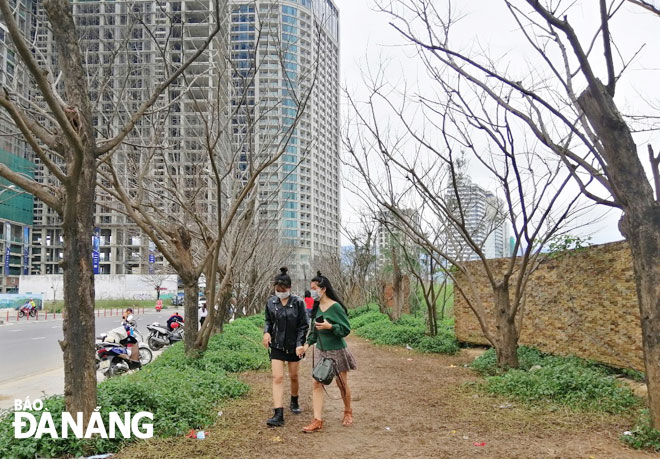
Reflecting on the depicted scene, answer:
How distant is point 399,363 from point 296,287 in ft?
123

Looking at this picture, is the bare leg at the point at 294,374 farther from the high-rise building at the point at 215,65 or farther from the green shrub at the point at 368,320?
the green shrub at the point at 368,320

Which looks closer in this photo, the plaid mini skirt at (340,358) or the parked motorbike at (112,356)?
the plaid mini skirt at (340,358)

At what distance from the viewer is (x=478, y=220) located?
49.0ft

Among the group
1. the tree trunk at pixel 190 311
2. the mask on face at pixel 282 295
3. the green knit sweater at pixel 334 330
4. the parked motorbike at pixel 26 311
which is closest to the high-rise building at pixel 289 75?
the mask on face at pixel 282 295

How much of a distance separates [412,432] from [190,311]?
5141 millimetres

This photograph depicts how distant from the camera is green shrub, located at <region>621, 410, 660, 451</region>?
4293mm

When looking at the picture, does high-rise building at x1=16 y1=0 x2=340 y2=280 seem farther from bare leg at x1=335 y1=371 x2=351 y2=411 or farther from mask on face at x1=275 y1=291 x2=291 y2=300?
bare leg at x1=335 y1=371 x2=351 y2=411

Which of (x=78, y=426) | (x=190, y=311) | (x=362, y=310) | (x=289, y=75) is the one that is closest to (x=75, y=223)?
(x=78, y=426)

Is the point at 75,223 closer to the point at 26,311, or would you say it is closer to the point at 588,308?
the point at 588,308

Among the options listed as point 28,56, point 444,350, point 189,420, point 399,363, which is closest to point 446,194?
point 444,350

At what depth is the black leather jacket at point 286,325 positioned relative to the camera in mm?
5387

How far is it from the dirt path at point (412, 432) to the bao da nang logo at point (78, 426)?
22 cm

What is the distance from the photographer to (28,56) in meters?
3.46

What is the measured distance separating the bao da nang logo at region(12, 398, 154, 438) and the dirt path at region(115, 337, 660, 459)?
0.71ft
